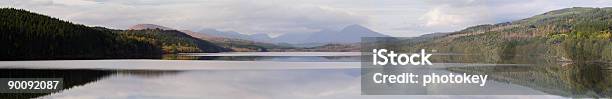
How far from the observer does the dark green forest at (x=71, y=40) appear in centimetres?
6119

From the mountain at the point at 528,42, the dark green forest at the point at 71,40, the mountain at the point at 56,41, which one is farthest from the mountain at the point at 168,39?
A: the mountain at the point at 528,42

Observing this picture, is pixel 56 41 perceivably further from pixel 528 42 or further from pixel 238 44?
pixel 528 42

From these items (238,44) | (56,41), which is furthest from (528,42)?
(56,41)

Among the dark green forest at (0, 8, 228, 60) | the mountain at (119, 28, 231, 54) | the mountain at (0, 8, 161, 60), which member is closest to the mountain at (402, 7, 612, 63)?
the mountain at (119, 28, 231, 54)

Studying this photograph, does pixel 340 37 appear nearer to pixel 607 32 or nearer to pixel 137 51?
pixel 137 51

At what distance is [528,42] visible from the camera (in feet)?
409

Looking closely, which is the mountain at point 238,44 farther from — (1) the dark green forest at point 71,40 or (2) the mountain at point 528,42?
(2) the mountain at point 528,42

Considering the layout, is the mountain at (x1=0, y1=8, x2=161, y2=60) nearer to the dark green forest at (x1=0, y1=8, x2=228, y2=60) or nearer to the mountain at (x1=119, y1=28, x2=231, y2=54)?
the dark green forest at (x1=0, y1=8, x2=228, y2=60)

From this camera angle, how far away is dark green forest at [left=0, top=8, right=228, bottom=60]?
61188 mm

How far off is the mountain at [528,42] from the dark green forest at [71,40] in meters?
23.0

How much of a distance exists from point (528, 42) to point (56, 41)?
81.5 metres

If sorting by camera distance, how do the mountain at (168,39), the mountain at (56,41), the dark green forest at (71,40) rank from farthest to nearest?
the mountain at (168,39) → the dark green forest at (71,40) → the mountain at (56,41)

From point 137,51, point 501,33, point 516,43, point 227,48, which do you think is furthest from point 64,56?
point 501,33

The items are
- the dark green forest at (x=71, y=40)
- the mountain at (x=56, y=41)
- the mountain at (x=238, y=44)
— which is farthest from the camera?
the mountain at (x=238, y=44)
